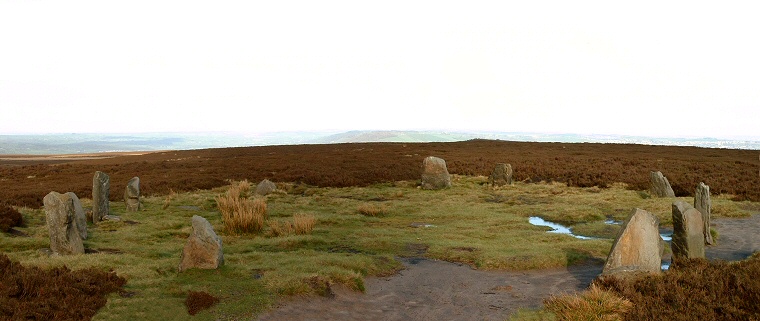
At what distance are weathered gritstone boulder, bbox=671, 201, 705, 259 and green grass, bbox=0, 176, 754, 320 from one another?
241 cm

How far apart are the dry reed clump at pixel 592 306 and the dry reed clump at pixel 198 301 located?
6.52 m

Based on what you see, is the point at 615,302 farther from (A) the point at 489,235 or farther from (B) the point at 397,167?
(B) the point at 397,167

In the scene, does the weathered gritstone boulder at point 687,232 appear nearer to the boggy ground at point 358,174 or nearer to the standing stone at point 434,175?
the boggy ground at point 358,174

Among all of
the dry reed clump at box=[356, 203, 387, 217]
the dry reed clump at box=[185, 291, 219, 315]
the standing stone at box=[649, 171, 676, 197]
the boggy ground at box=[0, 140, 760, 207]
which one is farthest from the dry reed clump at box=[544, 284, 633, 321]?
the boggy ground at box=[0, 140, 760, 207]

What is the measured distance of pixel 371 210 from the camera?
23.2 m

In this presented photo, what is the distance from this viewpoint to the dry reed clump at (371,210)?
76.2 feet

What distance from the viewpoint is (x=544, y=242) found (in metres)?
16.7

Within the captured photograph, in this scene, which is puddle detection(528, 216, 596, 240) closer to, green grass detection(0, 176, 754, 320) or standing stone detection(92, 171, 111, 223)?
green grass detection(0, 176, 754, 320)

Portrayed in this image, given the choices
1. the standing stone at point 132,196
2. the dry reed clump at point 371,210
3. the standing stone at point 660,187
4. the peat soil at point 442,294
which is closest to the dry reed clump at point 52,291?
the peat soil at point 442,294

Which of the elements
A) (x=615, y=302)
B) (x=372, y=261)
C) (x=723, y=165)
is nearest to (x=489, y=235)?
(x=372, y=261)

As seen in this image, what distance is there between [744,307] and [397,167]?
33.0 meters

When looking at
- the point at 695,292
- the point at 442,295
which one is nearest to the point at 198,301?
the point at 442,295

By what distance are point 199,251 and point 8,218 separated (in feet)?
32.5

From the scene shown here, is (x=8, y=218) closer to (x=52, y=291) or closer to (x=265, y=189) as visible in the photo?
(x=52, y=291)
